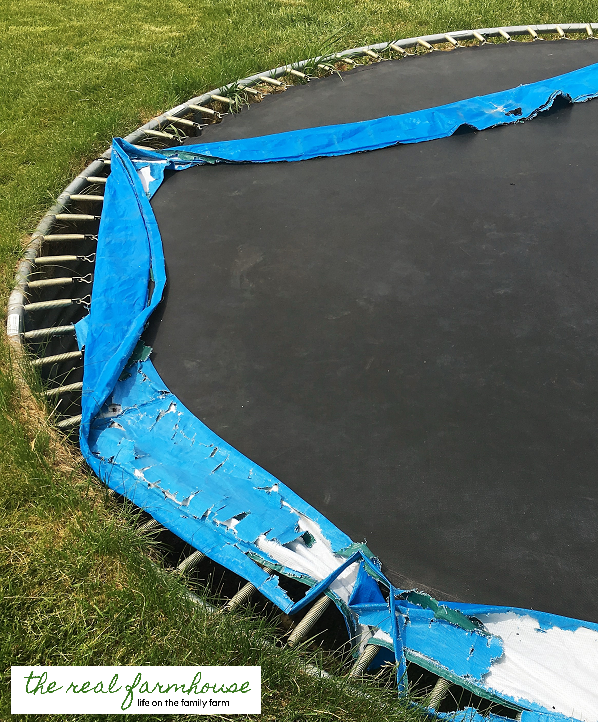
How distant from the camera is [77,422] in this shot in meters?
2.01

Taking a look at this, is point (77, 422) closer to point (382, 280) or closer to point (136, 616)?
point (136, 616)

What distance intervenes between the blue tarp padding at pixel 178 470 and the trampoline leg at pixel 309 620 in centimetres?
3

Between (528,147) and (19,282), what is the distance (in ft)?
7.89

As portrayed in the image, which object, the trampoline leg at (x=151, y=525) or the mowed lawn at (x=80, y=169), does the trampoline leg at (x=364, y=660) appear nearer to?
the mowed lawn at (x=80, y=169)

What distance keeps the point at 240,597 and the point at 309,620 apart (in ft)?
0.59

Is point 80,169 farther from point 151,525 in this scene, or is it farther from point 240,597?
point 240,597

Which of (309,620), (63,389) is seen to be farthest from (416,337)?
(63,389)

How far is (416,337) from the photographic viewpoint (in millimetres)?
2283

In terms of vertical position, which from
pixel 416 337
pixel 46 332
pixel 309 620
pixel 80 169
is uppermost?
pixel 80 169

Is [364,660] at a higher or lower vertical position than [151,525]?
lower

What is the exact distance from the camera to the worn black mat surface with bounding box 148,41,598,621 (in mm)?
1771

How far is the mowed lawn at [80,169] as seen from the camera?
1.47 m

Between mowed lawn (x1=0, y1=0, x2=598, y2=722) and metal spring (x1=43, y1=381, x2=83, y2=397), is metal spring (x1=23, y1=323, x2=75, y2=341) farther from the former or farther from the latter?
metal spring (x1=43, y1=381, x2=83, y2=397)
